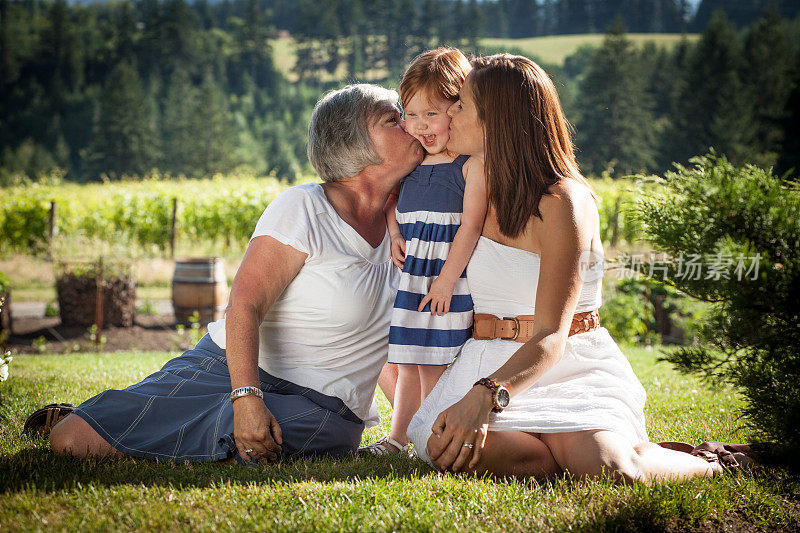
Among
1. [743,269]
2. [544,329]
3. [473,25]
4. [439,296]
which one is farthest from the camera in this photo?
[473,25]

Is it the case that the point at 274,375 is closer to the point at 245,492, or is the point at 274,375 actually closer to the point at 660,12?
the point at 245,492

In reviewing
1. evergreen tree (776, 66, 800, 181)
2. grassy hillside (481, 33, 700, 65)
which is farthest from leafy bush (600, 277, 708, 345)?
grassy hillside (481, 33, 700, 65)

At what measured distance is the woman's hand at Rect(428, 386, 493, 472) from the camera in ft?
7.57

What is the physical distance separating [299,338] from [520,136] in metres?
1.22

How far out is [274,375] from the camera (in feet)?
9.65

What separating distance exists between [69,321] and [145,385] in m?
6.62

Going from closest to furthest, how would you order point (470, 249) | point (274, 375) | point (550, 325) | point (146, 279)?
point (550, 325) < point (470, 249) < point (274, 375) < point (146, 279)

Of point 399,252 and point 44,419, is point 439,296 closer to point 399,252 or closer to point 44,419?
point 399,252

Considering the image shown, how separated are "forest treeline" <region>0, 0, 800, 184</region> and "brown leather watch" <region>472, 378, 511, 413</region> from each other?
27.9 meters

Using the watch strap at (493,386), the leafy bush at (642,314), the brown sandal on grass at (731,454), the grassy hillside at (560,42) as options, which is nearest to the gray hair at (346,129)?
the watch strap at (493,386)

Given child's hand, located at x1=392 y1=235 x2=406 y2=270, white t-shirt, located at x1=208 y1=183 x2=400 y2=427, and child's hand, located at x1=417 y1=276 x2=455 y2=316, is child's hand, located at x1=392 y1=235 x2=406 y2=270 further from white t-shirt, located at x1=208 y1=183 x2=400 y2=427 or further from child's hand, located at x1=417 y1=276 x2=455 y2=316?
child's hand, located at x1=417 y1=276 x2=455 y2=316

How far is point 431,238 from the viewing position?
2896 mm

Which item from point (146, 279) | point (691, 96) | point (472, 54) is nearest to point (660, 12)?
point (691, 96)

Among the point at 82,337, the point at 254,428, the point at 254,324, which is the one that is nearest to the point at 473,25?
the point at 82,337
